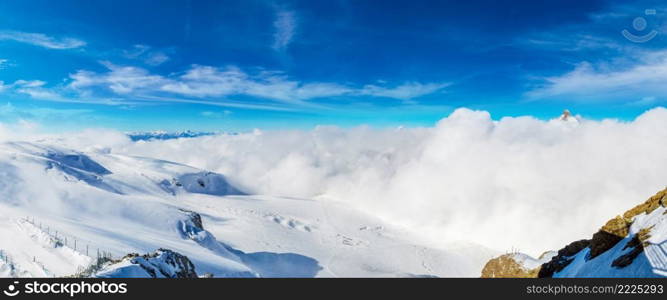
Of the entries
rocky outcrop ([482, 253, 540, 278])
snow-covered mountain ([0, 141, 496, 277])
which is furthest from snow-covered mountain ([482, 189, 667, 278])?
snow-covered mountain ([0, 141, 496, 277])

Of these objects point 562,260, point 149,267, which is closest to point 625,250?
point 562,260

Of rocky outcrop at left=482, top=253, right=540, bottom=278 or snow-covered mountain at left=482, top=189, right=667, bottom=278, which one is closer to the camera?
snow-covered mountain at left=482, top=189, right=667, bottom=278

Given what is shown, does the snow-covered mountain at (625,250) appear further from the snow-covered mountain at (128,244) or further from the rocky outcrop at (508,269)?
the snow-covered mountain at (128,244)

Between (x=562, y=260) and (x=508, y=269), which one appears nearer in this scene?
(x=562, y=260)

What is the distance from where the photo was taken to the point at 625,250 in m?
33.2

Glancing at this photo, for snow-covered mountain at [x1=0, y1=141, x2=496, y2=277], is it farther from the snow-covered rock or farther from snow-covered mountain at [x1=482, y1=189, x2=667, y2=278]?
snow-covered mountain at [x1=482, y1=189, x2=667, y2=278]

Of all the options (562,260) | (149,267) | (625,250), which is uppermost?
(625,250)

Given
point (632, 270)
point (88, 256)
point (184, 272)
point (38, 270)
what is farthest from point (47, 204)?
point (632, 270)

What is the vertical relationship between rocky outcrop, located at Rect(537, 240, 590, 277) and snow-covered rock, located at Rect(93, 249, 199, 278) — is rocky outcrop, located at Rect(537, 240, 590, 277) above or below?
above

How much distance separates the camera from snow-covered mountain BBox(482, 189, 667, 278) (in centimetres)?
2881

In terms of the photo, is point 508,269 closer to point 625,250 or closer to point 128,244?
point 625,250
